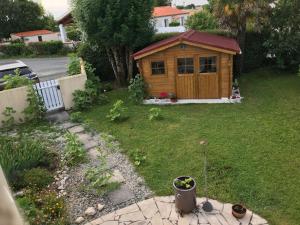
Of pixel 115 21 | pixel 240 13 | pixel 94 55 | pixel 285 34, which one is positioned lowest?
pixel 94 55

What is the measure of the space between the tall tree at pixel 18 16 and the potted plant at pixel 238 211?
47.8 m

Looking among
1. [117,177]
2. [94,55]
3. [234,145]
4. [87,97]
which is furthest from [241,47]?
[117,177]

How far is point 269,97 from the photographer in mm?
13312

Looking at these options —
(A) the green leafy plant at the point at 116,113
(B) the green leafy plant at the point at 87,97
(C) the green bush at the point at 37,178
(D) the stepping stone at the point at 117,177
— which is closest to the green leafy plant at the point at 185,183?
(D) the stepping stone at the point at 117,177

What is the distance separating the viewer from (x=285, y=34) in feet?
53.7

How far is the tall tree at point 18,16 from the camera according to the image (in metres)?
45.7

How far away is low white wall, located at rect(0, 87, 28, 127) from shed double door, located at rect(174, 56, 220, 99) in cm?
634

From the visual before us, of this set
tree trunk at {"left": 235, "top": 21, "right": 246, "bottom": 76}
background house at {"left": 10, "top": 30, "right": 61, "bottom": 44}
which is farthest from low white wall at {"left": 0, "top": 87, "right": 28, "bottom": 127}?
background house at {"left": 10, "top": 30, "right": 61, "bottom": 44}

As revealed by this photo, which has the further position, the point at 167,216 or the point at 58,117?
the point at 58,117

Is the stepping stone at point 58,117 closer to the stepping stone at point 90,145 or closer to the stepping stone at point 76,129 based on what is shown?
the stepping stone at point 76,129

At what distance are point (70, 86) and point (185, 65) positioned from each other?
505 cm

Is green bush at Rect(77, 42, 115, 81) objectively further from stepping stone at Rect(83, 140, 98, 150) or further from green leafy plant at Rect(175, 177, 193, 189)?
green leafy plant at Rect(175, 177, 193, 189)

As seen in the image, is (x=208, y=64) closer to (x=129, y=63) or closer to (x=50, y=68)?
(x=129, y=63)

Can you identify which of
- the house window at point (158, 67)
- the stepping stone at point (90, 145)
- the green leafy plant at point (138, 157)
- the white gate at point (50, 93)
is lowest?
the stepping stone at point (90, 145)
